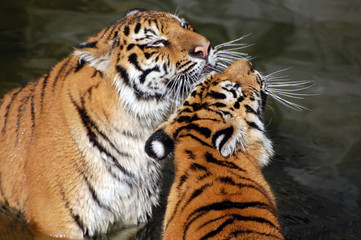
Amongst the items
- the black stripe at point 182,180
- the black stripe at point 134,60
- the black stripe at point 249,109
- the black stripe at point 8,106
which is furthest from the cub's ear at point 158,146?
the black stripe at point 8,106

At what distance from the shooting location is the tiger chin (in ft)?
11.9

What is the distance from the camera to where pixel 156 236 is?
4145mm

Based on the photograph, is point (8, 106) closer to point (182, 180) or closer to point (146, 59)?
point (146, 59)

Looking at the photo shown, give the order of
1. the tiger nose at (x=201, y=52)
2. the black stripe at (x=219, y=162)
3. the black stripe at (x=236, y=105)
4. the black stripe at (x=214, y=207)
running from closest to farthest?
the black stripe at (x=214, y=207) → the black stripe at (x=219, y=162) → the black stripe at (x=236, y=105) → the tiger nose at (x=201, y=52)

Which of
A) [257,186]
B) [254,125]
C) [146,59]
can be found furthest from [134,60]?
[257,186]

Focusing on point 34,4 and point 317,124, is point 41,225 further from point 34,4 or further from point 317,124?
point 34,4

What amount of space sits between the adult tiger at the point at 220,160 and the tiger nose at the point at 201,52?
221 millimetres

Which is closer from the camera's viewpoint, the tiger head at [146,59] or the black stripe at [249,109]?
the black stripe at [249,109]

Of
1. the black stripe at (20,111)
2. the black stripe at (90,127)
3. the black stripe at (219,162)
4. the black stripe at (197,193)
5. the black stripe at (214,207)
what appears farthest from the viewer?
the black stripe at (20,111)

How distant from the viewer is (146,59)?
11.9ft

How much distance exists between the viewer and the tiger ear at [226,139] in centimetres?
304

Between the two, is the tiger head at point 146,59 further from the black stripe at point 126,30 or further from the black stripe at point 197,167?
the black stripe at point 197,167

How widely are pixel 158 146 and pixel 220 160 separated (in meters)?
0.34

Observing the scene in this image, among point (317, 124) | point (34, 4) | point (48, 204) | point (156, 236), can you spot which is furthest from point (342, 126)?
point (34, 4)
